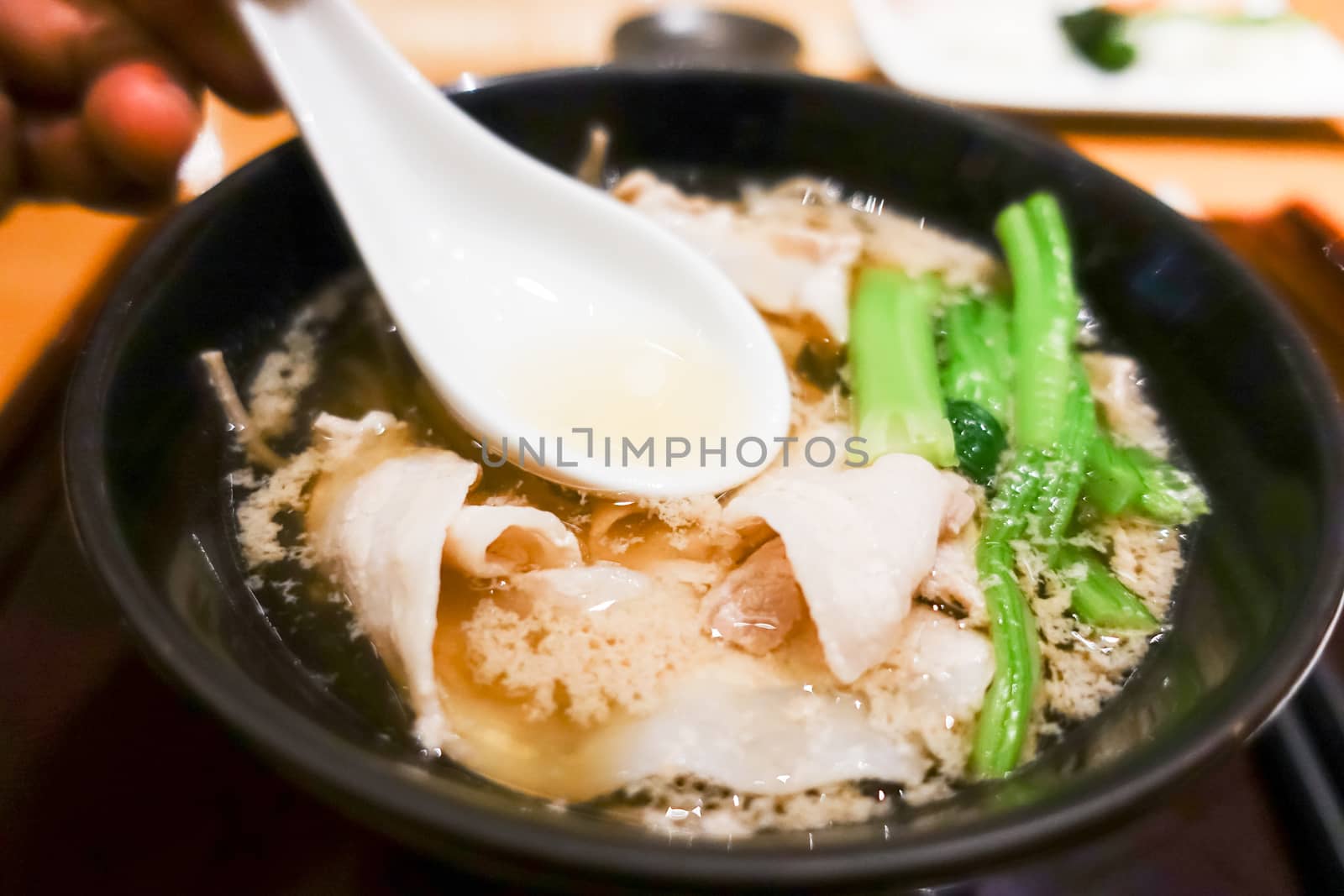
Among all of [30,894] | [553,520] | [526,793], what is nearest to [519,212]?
[553,520]

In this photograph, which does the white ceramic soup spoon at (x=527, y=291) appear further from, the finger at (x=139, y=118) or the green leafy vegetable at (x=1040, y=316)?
the green leafy vegetable at (x=1040, y=316)

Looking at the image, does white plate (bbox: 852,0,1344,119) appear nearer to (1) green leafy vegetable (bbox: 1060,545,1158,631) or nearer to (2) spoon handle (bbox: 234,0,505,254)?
(2) spoon handle (bbox: 234,0,505,254)

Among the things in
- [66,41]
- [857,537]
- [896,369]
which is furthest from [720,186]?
[66,41]

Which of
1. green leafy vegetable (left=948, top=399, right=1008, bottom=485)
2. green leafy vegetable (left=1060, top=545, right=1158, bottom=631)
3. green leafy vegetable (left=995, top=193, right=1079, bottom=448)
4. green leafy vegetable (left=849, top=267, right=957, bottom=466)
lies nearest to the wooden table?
green leafy vegetable (left=995, top=193, right=1079, bottom=448)

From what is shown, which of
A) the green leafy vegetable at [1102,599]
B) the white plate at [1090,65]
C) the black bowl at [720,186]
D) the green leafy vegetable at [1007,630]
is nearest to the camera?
the black bowl at [720,186]

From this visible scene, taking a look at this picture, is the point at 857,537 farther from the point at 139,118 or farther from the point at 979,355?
the point at 139,118

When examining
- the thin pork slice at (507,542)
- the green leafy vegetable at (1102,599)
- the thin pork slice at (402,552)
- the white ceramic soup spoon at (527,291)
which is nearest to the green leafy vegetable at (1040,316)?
the green leafy vegetable at (1102,599)

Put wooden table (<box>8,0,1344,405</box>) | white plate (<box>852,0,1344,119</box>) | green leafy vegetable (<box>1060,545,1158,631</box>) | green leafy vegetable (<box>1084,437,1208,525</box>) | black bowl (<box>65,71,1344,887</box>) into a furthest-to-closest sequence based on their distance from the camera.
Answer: white plate (<box>852,0,1344,119</box>) < wooden table (<box>8,0,1344,405</box>) < green leafy vegetable (<box>1084,437,1208,525</box>) < green leafy vegetable (<box>1060,545,1158,631</box>) < black bowl (<box>65,71,1344,887</box>)

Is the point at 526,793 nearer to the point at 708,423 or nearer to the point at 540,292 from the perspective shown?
the point at 708,423
